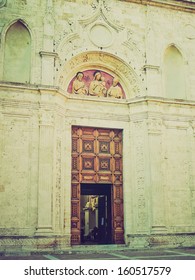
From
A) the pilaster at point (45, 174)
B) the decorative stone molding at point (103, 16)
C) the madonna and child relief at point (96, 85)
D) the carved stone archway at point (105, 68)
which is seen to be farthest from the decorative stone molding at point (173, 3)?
the pilaster at point (45, 174)

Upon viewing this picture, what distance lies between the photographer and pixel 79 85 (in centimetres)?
1555

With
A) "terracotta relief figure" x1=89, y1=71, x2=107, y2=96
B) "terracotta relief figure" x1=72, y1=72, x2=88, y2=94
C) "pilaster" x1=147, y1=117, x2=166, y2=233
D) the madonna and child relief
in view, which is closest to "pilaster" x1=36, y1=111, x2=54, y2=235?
"terracotta relief figure" x1=72, y1=72, x2=88, y2=94

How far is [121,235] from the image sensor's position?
1500 centimetres

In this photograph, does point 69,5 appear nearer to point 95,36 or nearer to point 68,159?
point 95,36

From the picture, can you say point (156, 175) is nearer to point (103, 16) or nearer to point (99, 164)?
point (99, 164)

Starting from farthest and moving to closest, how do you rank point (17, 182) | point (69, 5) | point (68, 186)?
point (69, 5), point (68, 186), point (17, 182)

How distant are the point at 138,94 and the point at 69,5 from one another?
466cm

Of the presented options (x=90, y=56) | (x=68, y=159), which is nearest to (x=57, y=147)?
(x=68, y=159)

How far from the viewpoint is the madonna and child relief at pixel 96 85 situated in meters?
15.6

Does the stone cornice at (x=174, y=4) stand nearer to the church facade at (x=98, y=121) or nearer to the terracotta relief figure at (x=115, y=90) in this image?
the church facade at (x=98, y=121)

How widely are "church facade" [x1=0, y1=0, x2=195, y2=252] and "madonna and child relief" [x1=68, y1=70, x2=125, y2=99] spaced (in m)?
0.04

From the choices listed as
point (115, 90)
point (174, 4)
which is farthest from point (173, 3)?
point (115, 90)

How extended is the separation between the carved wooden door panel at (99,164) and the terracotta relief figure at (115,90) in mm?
1545

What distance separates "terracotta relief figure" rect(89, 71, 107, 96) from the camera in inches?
619
